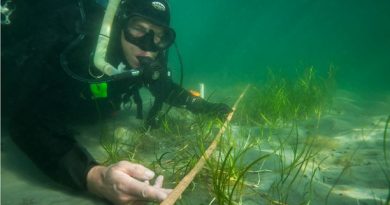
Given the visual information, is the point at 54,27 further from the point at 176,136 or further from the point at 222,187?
the point at 222,187

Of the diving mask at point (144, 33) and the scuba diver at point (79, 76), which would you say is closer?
the scuba diver at point (79, 76)

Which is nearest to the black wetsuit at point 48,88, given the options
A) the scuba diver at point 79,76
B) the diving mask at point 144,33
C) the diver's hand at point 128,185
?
the scuba diver at point 79,76

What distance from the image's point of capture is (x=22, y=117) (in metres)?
3.11

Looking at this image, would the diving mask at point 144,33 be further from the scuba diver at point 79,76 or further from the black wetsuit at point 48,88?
the black wetsuit at point 48,88

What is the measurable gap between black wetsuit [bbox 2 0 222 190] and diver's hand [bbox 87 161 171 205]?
29 centimetres

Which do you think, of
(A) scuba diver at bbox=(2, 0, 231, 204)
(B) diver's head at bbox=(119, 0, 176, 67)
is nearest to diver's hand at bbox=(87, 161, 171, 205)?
(A) scuba diver at bbox=(2, 0, 231, 204)

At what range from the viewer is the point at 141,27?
15.1 feet

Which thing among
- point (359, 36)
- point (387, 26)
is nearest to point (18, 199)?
point (387, 26)

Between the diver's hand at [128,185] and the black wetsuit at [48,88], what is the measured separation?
0.96 ft

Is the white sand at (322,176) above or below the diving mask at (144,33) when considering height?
below

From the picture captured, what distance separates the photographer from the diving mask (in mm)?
4457

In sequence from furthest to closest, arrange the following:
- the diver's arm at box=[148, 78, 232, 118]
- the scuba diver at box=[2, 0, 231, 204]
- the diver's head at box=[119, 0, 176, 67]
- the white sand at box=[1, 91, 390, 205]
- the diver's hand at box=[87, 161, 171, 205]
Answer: the diver's arm at box=[148, 78, 232, 118]
the diver's head at box=[119, 0, 176, 67]
the white sand at box=[1, 91, 390, 205]
the scuba diver at box=[2, 0, 231, 204]
the diver's hand at box=[87, 161, 171, 205]

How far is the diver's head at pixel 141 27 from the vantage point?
14.6 ft

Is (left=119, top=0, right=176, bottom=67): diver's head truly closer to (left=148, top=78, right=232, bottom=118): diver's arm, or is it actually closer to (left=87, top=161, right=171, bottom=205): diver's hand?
(left=148, top=78, right=232, bottom=118): diver's arm
